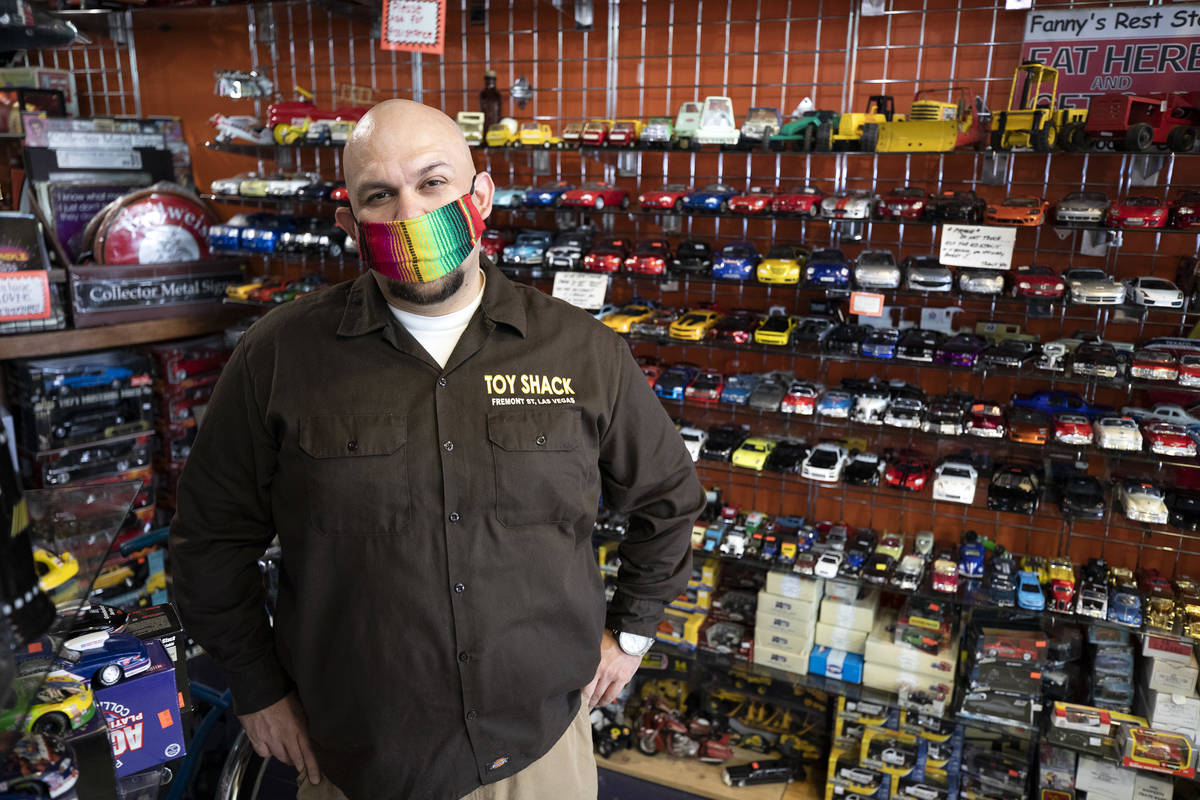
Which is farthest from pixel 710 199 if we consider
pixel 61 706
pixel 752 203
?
pixel 61 706

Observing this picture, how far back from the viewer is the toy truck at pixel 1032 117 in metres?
3.04

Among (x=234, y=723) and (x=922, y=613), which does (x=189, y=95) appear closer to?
(x=234, y=723)

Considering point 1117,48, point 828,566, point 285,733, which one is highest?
point 1117,48

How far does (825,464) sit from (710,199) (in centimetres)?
119

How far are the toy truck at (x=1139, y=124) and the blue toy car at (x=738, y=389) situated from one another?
147 cm

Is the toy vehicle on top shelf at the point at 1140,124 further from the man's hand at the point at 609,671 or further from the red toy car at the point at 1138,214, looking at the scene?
the man's hand at the point at 609,671

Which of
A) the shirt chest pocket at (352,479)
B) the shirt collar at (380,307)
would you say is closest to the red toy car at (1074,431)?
the shirt collar at (380,307)

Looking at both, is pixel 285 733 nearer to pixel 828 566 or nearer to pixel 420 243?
pixel 420 243

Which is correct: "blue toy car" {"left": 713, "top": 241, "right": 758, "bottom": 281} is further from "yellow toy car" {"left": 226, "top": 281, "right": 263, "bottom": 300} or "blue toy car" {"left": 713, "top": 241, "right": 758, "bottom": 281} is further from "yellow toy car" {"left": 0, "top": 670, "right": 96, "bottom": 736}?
"yellow toy car" {"left": 0, "top": 670, "right": 96, "bottom": 736}

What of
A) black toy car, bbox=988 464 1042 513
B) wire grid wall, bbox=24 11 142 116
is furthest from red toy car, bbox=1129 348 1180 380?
wire grid wall, bbox=24 11 142 116

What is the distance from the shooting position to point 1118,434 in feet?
10.3

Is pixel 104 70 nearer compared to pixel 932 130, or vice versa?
pixel 932 130

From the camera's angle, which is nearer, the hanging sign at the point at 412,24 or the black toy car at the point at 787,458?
the black toy car at the point at 787,458

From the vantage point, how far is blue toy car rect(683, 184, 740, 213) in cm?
362
